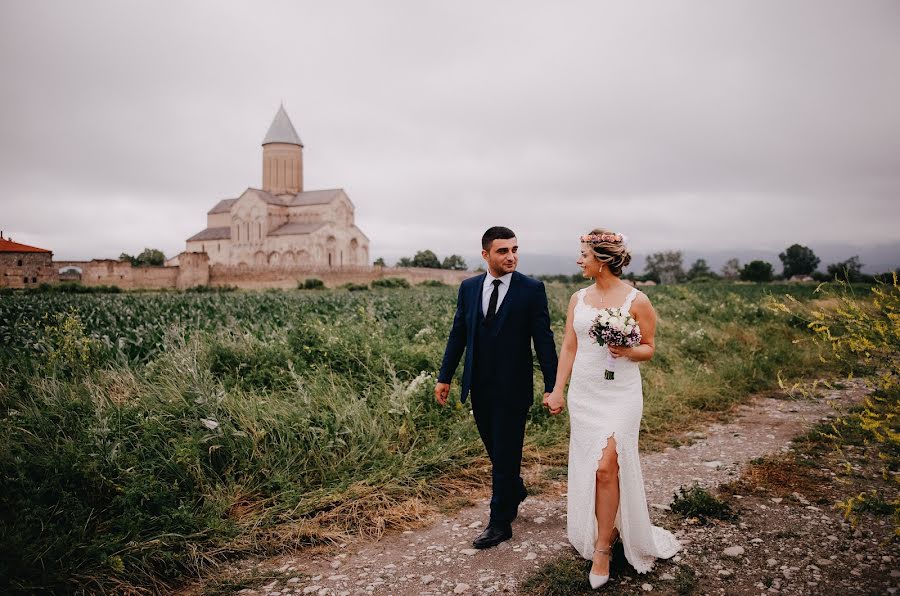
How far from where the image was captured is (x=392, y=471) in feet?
15.8

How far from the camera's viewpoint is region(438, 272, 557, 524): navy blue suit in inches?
154

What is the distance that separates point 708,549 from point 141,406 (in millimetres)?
→ 5035

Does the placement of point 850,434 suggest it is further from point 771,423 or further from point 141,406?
point 141,406

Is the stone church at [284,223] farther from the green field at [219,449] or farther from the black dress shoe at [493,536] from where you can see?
the black dress shoe at [493,536]

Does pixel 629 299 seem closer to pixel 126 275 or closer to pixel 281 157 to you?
pixel 126 275

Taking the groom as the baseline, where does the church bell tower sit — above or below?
above

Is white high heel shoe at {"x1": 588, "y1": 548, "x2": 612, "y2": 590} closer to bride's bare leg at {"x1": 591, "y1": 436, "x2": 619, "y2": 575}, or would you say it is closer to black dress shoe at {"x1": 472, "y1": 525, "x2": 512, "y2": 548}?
bride's bare leg at {"x1": 591, "y1": 436, "x2": 619, "y2": 575}

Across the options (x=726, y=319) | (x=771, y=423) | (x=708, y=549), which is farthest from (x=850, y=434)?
(x=726, y=319)

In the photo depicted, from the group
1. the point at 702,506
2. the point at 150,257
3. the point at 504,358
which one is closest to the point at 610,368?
the point at 504,358

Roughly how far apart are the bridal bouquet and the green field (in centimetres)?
226

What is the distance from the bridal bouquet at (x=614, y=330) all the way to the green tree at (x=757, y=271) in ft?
243

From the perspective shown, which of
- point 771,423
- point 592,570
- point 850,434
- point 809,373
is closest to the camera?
point 592,570

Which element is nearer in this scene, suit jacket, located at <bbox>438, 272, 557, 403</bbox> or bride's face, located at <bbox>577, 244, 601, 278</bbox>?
bride's face, located at <bbox>577, 244, 601, 278</bbox>

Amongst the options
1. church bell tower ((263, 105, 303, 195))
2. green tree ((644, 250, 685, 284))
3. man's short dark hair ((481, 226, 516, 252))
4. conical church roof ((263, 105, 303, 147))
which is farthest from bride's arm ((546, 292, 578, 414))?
green tree ((644, 250, 685, 284))
